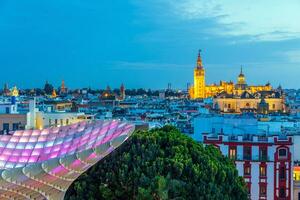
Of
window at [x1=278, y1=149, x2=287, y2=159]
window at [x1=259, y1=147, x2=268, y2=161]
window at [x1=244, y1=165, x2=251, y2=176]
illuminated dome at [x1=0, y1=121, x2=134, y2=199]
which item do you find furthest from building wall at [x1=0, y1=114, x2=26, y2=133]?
illuminated dome at [x1=0, y1=121, x2=134, y2=199]

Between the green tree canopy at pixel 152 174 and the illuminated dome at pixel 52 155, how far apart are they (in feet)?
9.46

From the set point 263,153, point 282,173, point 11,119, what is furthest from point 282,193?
point 11,119

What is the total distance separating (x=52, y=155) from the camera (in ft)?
78.1

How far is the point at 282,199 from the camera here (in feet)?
147

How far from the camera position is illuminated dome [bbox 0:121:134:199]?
792 inches

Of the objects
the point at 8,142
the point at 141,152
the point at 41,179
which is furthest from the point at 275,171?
the point at 41,179

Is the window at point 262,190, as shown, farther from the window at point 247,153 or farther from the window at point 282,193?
the window at point 247,153

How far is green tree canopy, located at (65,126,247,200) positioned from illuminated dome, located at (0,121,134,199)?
2.88m

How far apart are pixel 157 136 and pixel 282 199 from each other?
1780 centimetres

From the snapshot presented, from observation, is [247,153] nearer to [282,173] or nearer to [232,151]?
[232,151]

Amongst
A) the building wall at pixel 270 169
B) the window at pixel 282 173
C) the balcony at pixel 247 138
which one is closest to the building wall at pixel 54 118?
the balcony at pixel 247 138

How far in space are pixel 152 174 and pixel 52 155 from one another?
5399 millimetres

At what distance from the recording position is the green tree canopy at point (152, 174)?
27.4 m

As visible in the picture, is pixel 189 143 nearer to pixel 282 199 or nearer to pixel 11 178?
pixel 11 178
